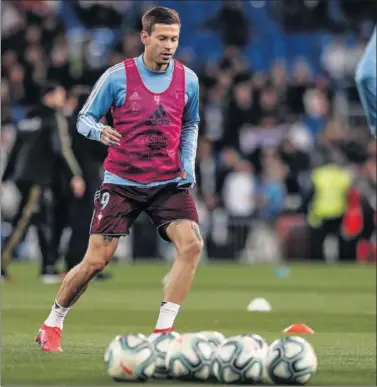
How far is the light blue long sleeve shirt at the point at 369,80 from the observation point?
8.85 m

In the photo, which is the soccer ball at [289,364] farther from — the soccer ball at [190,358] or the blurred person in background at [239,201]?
the blurred person in background at [239,201]

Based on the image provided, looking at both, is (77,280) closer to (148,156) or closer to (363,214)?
(148,156)

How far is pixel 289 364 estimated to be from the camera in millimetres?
7578

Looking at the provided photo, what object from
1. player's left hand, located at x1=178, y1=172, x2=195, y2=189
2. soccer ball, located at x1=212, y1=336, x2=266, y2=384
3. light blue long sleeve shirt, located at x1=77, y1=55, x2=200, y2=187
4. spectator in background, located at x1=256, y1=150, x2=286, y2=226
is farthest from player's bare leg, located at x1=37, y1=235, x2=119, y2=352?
spectator in background, located at x1=256, y1=150, x2=286, y2=226

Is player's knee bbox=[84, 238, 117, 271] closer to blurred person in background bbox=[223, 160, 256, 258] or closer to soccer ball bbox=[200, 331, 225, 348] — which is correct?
soccer ball bbox=[200, 331, 225, 348]

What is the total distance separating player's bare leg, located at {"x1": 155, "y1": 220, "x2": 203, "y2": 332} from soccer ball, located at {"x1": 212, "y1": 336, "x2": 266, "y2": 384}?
4.12 ft

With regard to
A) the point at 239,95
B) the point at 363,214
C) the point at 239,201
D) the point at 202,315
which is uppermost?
the point at 239,95

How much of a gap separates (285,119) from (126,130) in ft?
61.5

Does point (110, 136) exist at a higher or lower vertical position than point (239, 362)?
higher

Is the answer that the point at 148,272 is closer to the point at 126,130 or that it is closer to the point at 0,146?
the point at 0,146

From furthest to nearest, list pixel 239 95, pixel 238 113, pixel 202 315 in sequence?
pixel 239 95 → pixel 238 113 → pixel 202 315

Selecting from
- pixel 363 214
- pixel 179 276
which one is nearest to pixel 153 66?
pixel 179 276

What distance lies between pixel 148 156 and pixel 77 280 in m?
0.95

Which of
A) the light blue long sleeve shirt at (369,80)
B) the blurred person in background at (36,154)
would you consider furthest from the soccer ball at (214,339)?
the blurred person in background at (36,154)
